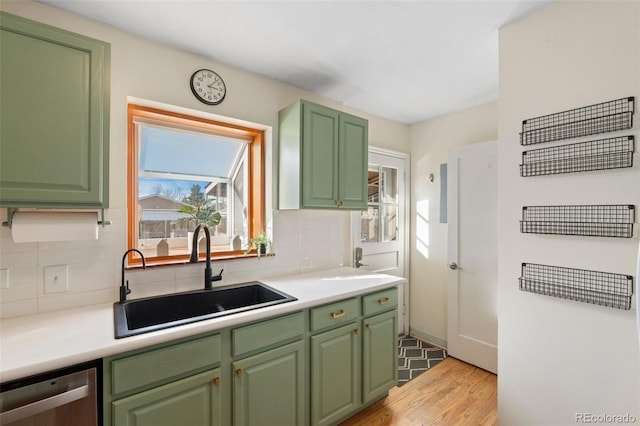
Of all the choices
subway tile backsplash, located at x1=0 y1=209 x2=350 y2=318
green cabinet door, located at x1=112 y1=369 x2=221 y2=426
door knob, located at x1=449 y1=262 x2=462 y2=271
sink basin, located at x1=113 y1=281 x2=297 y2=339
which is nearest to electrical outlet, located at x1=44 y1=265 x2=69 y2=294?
subway tile backsplash, located at x1=0 y1=209 x2=350 y2=318

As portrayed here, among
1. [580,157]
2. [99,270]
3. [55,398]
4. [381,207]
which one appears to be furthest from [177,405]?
[381,207]

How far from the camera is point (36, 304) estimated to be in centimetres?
145

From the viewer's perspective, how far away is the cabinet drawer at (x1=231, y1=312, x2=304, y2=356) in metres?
1.46

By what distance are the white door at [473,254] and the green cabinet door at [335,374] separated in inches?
54.2

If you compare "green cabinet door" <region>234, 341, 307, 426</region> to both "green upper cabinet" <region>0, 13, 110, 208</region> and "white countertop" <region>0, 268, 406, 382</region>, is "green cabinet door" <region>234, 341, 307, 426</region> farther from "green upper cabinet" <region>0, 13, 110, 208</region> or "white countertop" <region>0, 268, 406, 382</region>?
"green upper cabinet" <region>0, 13, 110, 208</region>

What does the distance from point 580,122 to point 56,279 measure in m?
2.76

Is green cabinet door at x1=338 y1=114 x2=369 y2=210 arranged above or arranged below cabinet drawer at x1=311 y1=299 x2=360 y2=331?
above

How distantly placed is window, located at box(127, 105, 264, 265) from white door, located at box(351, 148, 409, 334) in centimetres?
111

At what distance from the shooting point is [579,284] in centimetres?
146

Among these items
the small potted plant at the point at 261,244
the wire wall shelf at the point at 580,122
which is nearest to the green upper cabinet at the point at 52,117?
the small potted plant at the point at 261,244

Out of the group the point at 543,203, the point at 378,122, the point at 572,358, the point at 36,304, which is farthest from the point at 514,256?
the point at 36,304

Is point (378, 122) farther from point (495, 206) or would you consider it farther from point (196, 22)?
point (196, 22)

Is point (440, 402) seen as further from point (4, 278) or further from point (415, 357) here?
point (4, 278)

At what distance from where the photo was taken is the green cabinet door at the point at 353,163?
231cm
